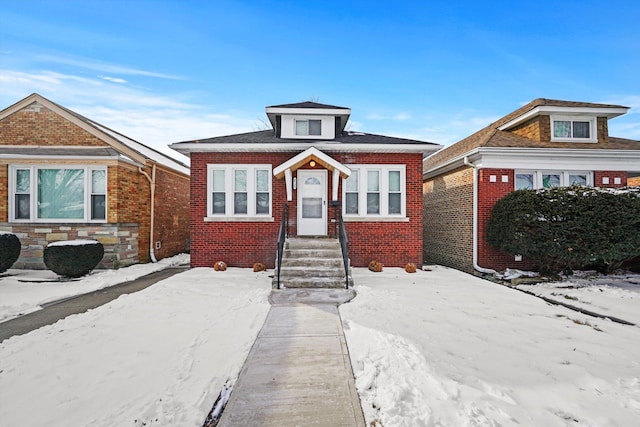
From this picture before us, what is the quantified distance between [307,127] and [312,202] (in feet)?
9.47

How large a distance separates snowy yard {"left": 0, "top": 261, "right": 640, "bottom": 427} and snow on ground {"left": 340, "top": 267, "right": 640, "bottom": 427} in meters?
0.02

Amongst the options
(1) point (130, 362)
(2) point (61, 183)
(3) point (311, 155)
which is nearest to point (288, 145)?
(3) point (311, 155)

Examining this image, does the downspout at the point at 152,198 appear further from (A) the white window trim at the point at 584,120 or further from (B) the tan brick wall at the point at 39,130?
(A) the white window trim at the point at 584,120

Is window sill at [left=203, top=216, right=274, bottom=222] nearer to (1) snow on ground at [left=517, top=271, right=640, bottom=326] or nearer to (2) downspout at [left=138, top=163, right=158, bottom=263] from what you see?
(2) downspout at [left=138, top=163, right=158, bottom=263]

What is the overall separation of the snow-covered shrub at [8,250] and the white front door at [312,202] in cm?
847

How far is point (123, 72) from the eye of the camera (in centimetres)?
1273

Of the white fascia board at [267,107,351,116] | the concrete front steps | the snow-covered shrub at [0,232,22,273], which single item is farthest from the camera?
the white fascia board at [267,107,351,116]

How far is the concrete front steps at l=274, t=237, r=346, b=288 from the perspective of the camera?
723 centimetres

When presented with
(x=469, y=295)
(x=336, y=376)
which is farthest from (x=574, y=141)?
(x=336, y=376)

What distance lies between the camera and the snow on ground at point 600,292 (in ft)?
19.9

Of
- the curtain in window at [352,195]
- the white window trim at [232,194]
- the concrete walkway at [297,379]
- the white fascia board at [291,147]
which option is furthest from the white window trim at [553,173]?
the concrete walkway at [297,379]

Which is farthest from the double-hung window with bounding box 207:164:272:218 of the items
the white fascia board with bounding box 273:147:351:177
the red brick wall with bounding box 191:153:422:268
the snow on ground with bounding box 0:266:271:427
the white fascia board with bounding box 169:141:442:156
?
the snow on ground with bounding box 0:266:271:427

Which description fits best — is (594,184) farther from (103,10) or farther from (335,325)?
(103,10)

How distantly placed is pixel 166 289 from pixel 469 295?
23.2ft
